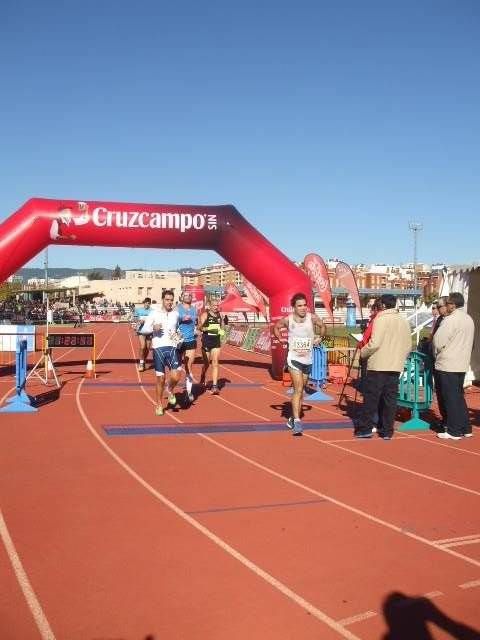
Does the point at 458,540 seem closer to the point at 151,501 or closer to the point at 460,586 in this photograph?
the point at 460,586

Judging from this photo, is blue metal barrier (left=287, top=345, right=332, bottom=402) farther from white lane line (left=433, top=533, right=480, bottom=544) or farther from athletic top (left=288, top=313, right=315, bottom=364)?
white lane line (left=433, top=533, right=480, bottom=544)

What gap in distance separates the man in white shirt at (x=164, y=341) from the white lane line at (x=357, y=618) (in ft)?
21.1

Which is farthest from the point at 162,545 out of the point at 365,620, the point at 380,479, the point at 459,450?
the point at 459,450

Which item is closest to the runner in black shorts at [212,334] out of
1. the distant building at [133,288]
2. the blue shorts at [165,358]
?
the blue shorts at [165,358]

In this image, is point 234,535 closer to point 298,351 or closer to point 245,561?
point 245,561

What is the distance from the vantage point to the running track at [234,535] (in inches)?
137

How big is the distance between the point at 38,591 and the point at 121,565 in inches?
21.6

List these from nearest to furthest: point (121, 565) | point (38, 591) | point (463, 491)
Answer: point (38, 591) → point (121, 565) → point (463, 491)

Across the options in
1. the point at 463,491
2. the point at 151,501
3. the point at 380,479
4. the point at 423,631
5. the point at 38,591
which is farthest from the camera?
the point at 380,479

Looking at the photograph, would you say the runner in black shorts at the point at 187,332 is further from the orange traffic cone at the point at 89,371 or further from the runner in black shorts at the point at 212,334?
the orange traffic cone at the point at 89,371

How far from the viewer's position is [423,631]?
11.0ft

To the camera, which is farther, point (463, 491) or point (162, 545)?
point (463, 491)

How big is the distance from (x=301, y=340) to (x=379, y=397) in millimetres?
1243

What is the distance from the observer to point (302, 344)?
8.58 metres
